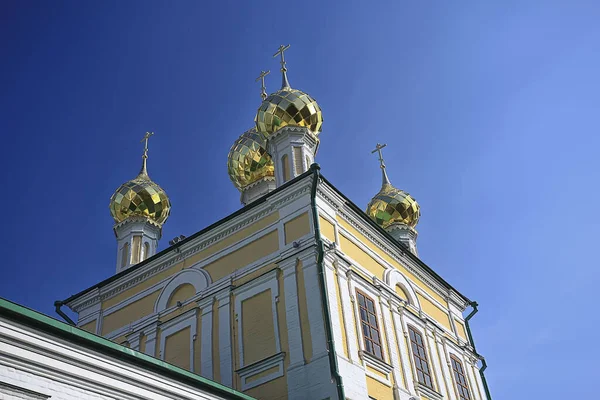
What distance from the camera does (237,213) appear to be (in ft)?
46.3

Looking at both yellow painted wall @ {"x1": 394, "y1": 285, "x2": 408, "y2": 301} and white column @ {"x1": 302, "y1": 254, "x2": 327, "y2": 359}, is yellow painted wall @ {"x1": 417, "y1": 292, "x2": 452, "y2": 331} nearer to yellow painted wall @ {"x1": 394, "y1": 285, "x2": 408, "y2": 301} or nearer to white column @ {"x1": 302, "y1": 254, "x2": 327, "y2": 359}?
yellow painted wall @ {"x1": 394, "y1": 285, "x2": 408, "y2": 301}

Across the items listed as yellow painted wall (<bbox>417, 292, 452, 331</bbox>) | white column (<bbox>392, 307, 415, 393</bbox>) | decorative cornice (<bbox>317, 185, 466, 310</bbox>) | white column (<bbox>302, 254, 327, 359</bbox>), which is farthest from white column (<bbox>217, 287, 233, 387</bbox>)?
yellow painted wall (<bbox>417, 292, 452, 331</bbox>)

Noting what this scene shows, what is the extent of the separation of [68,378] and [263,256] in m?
5.94

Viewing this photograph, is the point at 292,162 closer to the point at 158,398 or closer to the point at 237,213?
the point at 237,213

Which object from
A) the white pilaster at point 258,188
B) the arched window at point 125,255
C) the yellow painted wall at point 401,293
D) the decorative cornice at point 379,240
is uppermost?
the white pilaster at point 258,188

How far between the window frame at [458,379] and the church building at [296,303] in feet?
0.15

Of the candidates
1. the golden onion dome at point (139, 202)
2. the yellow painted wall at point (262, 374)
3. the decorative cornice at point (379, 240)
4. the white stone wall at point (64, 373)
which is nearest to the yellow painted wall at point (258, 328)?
the yellow painted wall at point (262, 374)

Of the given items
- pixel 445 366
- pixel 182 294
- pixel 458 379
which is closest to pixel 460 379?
pixel 458 379

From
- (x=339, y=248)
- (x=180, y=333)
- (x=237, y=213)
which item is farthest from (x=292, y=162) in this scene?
(x=180, y=333)

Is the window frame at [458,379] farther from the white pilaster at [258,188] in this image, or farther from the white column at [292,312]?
the white pilaster at [258,188]

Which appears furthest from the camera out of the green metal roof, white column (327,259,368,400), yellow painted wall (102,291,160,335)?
yellow painted wall (102,291,160,335)

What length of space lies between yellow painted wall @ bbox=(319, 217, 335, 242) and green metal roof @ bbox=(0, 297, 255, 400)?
4.01 meters

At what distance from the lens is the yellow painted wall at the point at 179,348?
13469 millimetres

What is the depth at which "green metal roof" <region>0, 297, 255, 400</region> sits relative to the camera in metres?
7.42
